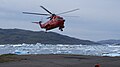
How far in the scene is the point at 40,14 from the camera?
2530 cm

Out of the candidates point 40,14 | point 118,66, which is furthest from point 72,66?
point 40,14

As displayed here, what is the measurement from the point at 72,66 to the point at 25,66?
195 inches

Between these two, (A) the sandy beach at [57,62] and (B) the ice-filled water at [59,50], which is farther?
(B) the ice-filled water at [59,50]

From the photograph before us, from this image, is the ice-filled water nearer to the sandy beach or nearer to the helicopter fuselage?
the sandy beach

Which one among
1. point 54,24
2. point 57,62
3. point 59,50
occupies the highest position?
point 54,24

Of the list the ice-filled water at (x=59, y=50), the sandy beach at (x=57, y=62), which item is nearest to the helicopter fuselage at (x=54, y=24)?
the sandy beach at (x=57, y=62)

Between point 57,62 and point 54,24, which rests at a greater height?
point 54,24

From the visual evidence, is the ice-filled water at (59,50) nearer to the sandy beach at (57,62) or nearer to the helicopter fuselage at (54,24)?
the sandy beach at (57,62)

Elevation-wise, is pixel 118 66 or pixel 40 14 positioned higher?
pixel 40 14

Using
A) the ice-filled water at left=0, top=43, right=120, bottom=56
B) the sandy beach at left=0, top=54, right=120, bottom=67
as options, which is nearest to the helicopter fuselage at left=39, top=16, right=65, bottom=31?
the sandy beach at left=0, top=54, right=120, bottom=67

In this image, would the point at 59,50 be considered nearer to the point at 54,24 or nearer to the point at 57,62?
the point at 57,62

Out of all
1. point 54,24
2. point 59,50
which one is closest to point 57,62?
point 54,24

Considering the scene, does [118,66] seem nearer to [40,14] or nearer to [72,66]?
[72,66]

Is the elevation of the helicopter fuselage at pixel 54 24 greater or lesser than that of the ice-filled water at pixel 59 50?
greater
